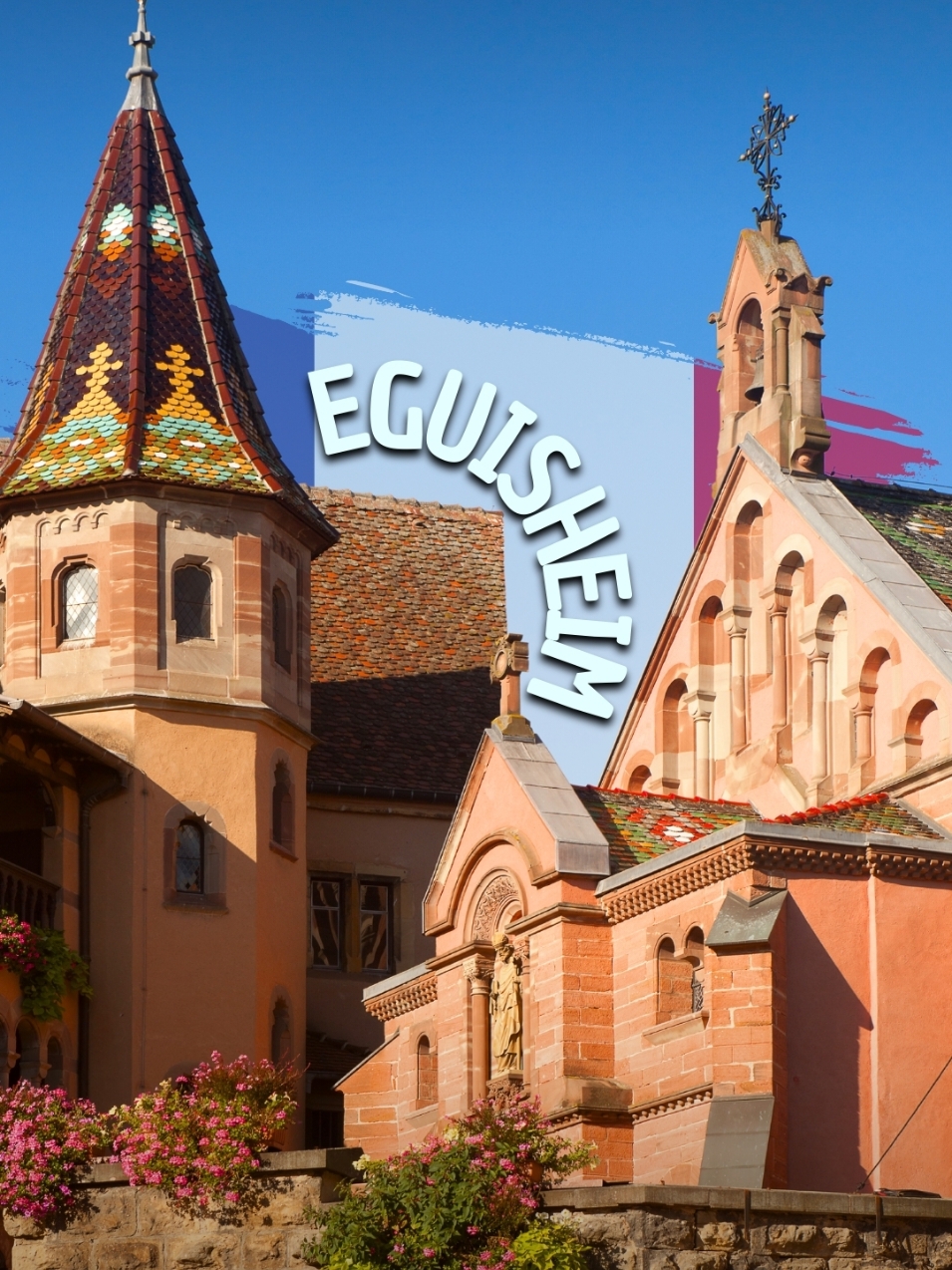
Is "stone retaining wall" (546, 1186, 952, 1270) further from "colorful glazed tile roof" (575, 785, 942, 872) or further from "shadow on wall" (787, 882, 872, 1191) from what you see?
"colorful glazed tile roof" (575, 785, 942, 872)

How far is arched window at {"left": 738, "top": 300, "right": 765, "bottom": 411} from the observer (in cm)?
4291

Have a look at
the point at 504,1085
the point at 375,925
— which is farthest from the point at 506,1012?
the point at 375,925

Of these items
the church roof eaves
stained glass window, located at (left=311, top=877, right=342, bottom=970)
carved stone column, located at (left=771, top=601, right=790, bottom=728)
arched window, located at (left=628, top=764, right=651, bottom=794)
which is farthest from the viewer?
stained glass window, located at (left=311, top=877, right=342, bottom=970)

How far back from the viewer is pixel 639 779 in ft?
145

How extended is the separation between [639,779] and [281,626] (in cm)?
635

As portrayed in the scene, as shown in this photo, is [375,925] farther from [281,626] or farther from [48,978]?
[48,978]

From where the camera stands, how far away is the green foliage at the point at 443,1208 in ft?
83.5

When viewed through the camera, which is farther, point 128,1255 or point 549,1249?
point 128,1255

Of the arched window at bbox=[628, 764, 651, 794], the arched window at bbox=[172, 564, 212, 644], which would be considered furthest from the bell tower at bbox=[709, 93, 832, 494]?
the arched window at bbox=[172, 564, 212, 644]

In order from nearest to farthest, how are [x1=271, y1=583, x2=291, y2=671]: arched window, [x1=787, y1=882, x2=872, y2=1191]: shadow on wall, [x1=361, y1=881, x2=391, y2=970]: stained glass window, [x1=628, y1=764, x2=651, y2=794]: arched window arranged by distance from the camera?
[x1=787, y1=882, x2=872, y2=1191]: shadow on wall
[x1=628, y1=764, x2=651, y2=794]: arched window
[x1=271, y1=583, x2=291, y2=671]: arched window
[x1=361, y1=881, x2=391, y2=970]: stained glass window

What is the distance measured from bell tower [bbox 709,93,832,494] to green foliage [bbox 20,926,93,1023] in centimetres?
1193

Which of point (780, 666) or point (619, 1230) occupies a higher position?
point (780, 666)

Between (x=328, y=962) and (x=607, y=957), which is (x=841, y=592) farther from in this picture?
(x=328, y=962)

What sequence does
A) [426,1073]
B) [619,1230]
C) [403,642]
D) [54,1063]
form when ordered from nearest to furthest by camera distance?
1. [619,1230]
2. [426,1073]
3. [54,1063]
4. [403,642]
